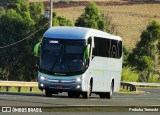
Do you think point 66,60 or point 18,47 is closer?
point 66,60

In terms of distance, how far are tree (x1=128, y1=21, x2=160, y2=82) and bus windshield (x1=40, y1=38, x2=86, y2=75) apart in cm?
4693

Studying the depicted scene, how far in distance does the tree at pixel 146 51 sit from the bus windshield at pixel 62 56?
46.9 metres

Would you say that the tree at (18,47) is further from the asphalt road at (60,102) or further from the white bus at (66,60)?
the asphalt road at (60,102)

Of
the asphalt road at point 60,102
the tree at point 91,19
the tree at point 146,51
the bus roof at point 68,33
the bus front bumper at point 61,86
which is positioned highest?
the bus roof at point 68,33

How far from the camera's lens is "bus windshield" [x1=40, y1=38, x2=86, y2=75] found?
101 ft

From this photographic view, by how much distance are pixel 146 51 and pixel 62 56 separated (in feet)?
166

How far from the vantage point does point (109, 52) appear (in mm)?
35062

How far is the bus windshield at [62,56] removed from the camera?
30.7 meters

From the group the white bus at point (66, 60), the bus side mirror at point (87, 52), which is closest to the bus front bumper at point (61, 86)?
the white bus at point (66, 60)

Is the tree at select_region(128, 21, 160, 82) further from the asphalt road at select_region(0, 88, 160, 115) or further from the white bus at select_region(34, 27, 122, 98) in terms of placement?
the asphalt road at select_region(0, 88, 160, 115)

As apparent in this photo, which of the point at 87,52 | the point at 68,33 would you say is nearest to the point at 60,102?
the point at 87,52

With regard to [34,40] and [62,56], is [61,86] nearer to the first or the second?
[62,56]

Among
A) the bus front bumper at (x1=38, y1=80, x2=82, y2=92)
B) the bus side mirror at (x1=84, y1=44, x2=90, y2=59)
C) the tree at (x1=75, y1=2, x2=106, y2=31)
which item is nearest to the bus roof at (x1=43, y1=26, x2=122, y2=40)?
the bus side mirror at (x1=84, y1=44, x2=90, y2=59)

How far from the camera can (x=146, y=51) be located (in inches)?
3179
